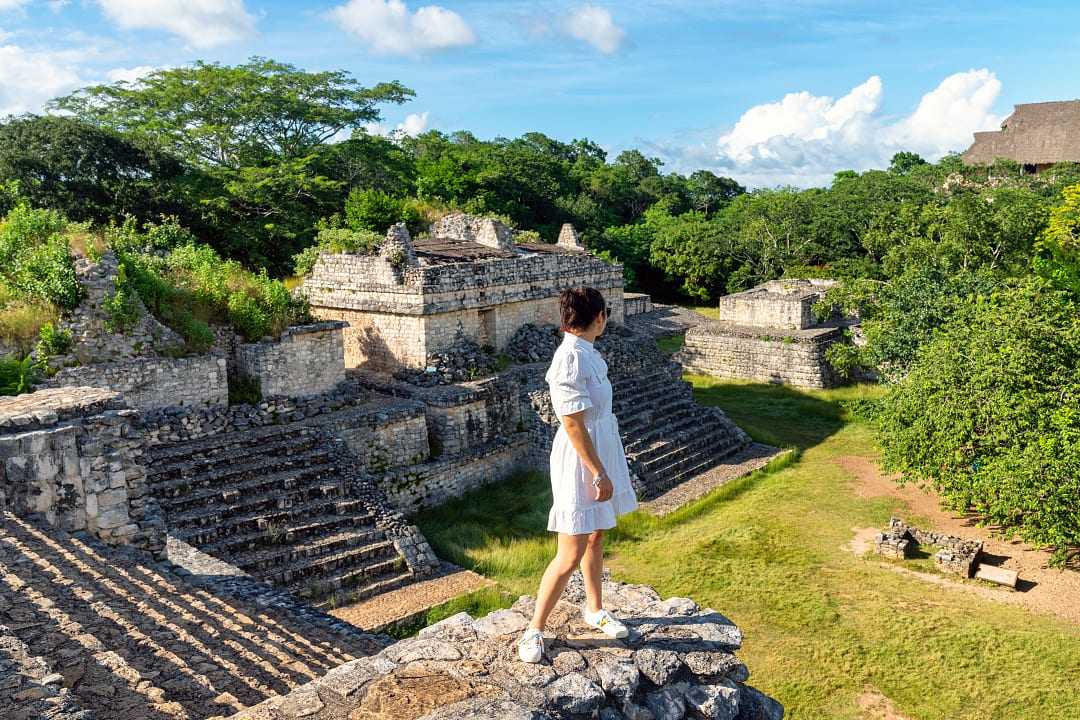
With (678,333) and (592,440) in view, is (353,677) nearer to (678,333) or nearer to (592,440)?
(592,440)

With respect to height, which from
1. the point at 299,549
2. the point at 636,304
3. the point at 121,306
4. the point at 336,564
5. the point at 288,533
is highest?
the point at 121,306

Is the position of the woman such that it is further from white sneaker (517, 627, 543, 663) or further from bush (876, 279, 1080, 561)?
bush (876, 279, 1080, 561)

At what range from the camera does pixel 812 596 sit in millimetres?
10016

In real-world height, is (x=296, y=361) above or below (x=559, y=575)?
above

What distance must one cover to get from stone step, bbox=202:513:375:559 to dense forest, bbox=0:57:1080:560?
119 inches

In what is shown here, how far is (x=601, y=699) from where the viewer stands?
158 inches

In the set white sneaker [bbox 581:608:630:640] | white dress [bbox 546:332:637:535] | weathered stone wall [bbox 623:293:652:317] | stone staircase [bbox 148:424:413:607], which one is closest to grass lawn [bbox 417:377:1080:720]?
stone staircase [bbox 148:424:413:607]

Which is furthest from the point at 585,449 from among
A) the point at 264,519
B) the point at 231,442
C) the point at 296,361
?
the point at 296,361

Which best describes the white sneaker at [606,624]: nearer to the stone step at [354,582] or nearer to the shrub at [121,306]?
the stone step at [354,582]

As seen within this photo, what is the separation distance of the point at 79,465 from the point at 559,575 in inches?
210

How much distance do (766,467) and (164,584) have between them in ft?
37.0

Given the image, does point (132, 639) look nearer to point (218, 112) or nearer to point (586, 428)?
point (586, 428)

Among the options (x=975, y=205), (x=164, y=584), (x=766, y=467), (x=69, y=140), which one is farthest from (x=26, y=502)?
(x=975, y=205)

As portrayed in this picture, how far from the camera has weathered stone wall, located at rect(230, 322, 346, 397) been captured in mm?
12406
